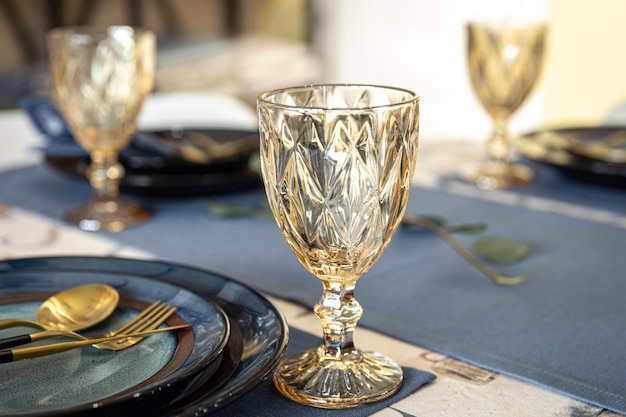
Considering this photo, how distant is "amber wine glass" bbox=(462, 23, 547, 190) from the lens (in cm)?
119

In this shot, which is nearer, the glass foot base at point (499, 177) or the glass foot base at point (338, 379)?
the glass foot base at point (338, 379)

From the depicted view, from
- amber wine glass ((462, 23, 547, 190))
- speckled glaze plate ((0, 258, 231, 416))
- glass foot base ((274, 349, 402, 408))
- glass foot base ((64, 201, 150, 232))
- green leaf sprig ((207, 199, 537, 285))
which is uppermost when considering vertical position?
amber wine glass ((462, 23, 547, 190))

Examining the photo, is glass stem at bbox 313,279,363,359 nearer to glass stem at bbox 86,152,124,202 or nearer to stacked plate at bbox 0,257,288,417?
stacked plate at bbox 0,257,288,417

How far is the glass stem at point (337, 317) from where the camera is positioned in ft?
2.01

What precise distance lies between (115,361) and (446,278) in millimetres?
→ 380

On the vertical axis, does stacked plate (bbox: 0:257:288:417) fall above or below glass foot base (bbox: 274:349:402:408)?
above

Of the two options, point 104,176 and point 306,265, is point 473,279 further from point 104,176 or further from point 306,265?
point 104,176

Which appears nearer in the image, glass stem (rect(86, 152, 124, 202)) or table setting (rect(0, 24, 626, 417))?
table setting (rect(0, 24, 626, 417))

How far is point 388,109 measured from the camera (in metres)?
0.56


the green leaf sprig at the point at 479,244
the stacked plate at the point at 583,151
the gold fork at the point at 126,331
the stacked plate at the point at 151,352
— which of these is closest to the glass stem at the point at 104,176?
the green leaf sprig at the point at 479,244

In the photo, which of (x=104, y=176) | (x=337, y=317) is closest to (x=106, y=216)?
(x=104, y=176)

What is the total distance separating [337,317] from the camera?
610mm

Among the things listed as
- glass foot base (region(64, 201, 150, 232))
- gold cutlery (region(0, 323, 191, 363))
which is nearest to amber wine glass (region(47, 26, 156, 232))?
glass foot base (region(64, 201, 150, 232))

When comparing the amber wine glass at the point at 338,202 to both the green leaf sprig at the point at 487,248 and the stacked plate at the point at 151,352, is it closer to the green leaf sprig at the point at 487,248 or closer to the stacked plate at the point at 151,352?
the stacked plate at the point at 151,352
